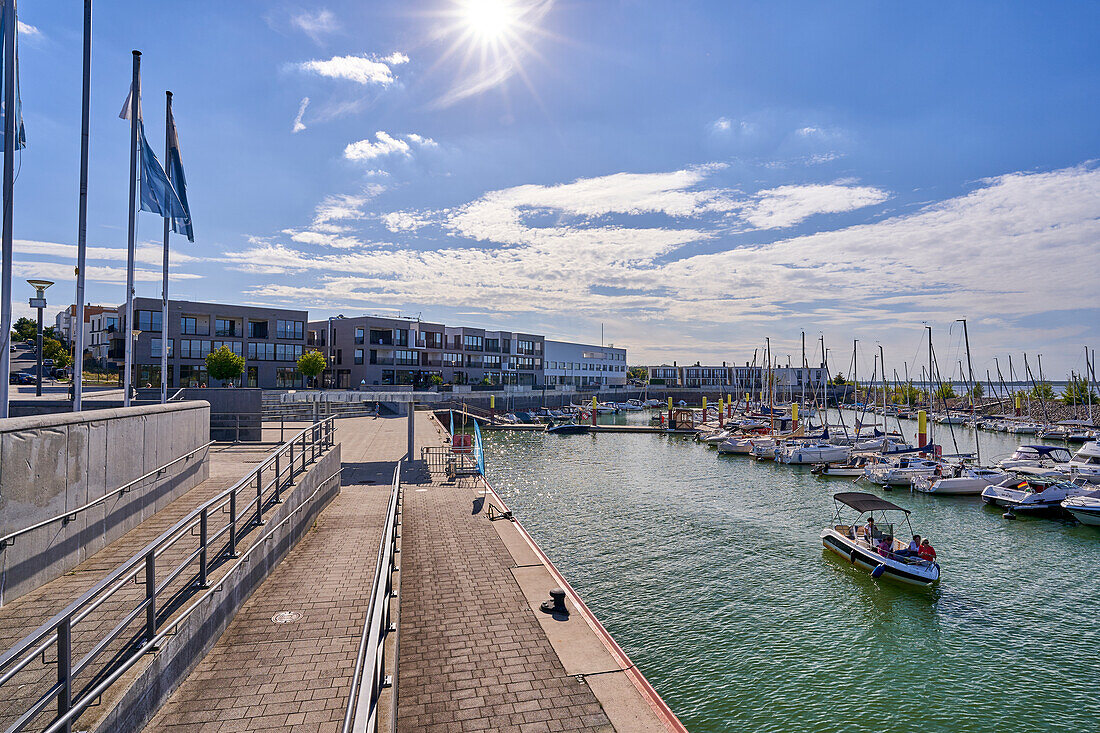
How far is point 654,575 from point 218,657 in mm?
14481

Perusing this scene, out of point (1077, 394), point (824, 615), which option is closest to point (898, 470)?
point (824, 615)

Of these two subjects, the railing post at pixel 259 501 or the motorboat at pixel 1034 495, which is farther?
the motorboat at pixel 1034 495

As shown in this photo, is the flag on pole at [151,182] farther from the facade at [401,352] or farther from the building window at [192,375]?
the facade at [401,352]

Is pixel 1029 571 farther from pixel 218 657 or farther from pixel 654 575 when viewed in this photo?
pixel 218 657

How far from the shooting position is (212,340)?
64.7 meters

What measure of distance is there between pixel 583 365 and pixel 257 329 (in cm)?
7774

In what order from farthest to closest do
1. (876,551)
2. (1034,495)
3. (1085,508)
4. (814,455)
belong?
(814,455) < (1034,495) < (1085,508) < (876,551)

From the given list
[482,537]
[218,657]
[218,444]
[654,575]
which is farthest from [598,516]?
[218,657]

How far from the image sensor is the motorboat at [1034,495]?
29281 millimetres

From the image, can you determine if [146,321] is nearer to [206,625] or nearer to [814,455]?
[814,455]

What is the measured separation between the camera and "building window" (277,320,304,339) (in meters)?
70.1

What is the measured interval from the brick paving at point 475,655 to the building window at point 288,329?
61054 millimetres

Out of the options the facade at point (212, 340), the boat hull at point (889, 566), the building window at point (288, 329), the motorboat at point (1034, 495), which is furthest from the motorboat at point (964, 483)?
the building window at point (288, 329)

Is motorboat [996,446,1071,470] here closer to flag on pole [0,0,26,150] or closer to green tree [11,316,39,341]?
flag on pole [0,0,26,150]
